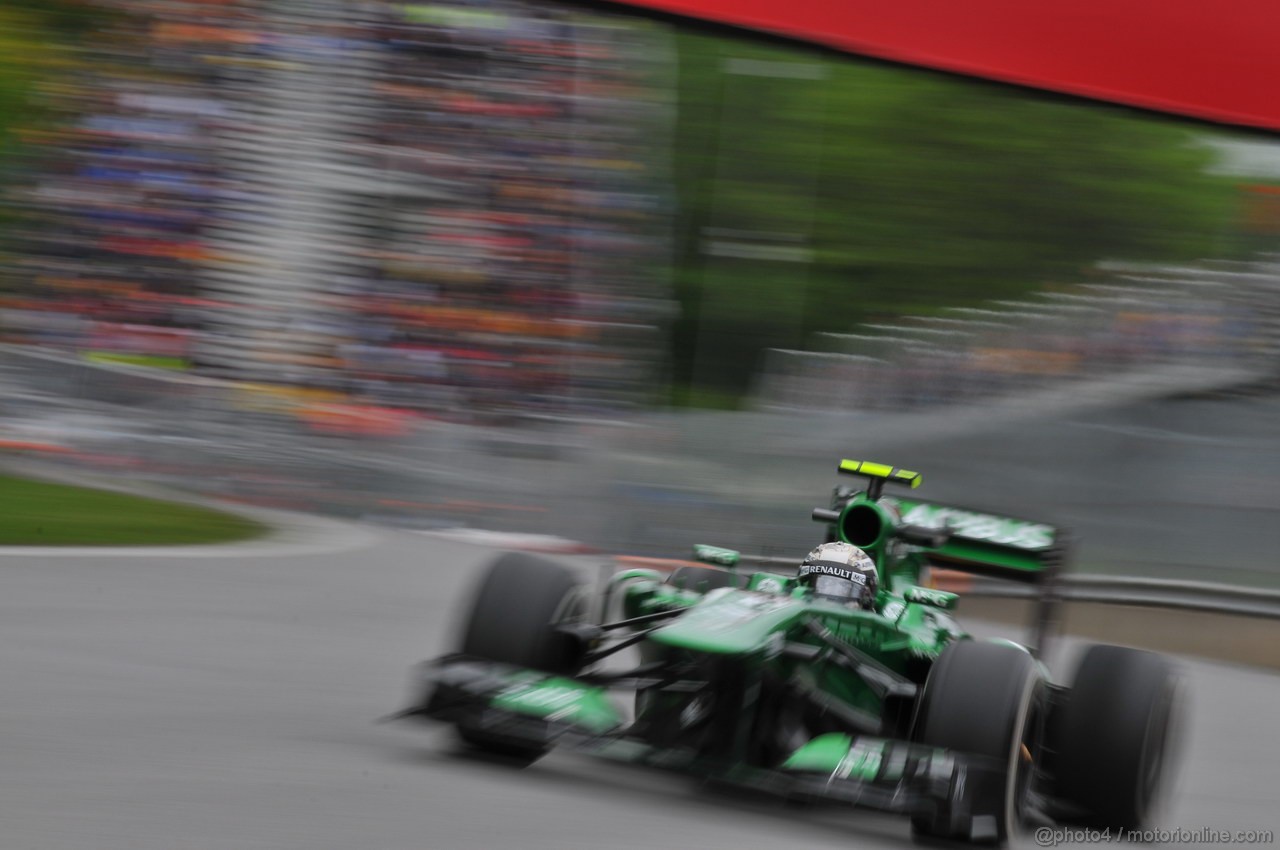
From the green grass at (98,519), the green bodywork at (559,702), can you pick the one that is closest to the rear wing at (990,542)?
the green bodywork at (559,702)

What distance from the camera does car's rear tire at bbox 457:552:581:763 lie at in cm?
555

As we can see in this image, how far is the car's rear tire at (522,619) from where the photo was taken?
18.2 ft

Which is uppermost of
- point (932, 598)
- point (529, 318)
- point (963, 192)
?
point (963, 192)

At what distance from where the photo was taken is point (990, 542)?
20.7 feet

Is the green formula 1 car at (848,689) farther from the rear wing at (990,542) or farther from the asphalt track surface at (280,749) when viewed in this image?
the asphalt track surface at (280,749)

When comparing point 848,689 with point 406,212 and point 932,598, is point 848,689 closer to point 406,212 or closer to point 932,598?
point 932,598

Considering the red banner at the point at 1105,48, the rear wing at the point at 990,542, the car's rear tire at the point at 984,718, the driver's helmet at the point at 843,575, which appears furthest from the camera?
the red banner at the point at 1105,48

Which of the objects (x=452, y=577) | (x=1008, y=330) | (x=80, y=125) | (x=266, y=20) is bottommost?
(x=452, y=577)

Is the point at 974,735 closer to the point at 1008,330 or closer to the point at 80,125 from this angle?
the point at 1008,330

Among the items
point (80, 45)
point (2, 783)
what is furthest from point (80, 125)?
point (2, 783)

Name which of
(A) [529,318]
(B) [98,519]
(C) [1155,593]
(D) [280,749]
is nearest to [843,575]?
(D) [280,749]

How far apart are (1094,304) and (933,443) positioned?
1.90 m

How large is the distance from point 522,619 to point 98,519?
5581mm

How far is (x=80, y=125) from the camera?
1409 centimetres
